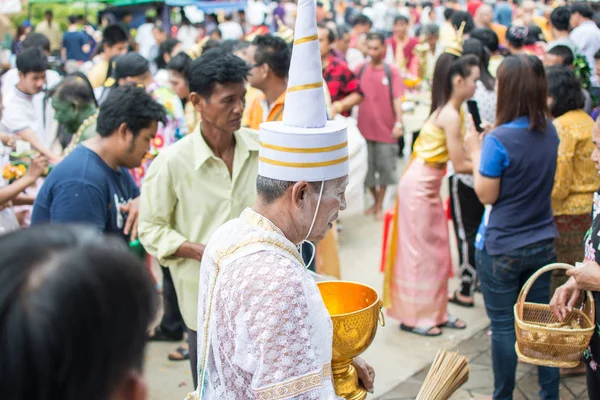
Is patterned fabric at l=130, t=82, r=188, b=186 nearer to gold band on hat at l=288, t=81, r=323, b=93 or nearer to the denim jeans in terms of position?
the denim jeans

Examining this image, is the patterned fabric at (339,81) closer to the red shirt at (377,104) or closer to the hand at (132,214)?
the red shirt at (377,104)

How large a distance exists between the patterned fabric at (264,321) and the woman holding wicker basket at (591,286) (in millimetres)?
1520

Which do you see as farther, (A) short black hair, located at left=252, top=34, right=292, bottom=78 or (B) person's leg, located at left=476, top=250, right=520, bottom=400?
(A) short black hair, located at left=252, top=34, right=292, bottom=78

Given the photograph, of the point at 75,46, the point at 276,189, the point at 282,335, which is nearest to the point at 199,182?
the point at 276,189

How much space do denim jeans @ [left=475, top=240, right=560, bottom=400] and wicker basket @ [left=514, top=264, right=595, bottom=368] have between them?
0.43 m

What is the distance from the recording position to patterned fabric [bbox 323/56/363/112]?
7.62m

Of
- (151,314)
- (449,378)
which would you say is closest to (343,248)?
(449,378)

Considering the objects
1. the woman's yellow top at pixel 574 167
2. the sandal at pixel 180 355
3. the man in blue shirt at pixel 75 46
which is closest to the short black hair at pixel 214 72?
the woman's yellow top at pixel 574 167

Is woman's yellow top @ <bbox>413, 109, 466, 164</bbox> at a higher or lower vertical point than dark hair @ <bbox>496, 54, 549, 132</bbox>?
lower

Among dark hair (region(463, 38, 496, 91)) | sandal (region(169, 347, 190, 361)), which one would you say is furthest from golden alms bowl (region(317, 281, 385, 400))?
dark hair (region(463, 38, 496, 91))

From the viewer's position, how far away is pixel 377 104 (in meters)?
8.24

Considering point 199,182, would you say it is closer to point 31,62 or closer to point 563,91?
point 563,91

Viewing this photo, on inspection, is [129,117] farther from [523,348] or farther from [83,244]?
[83,244]

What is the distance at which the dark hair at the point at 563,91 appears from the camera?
444 cm
